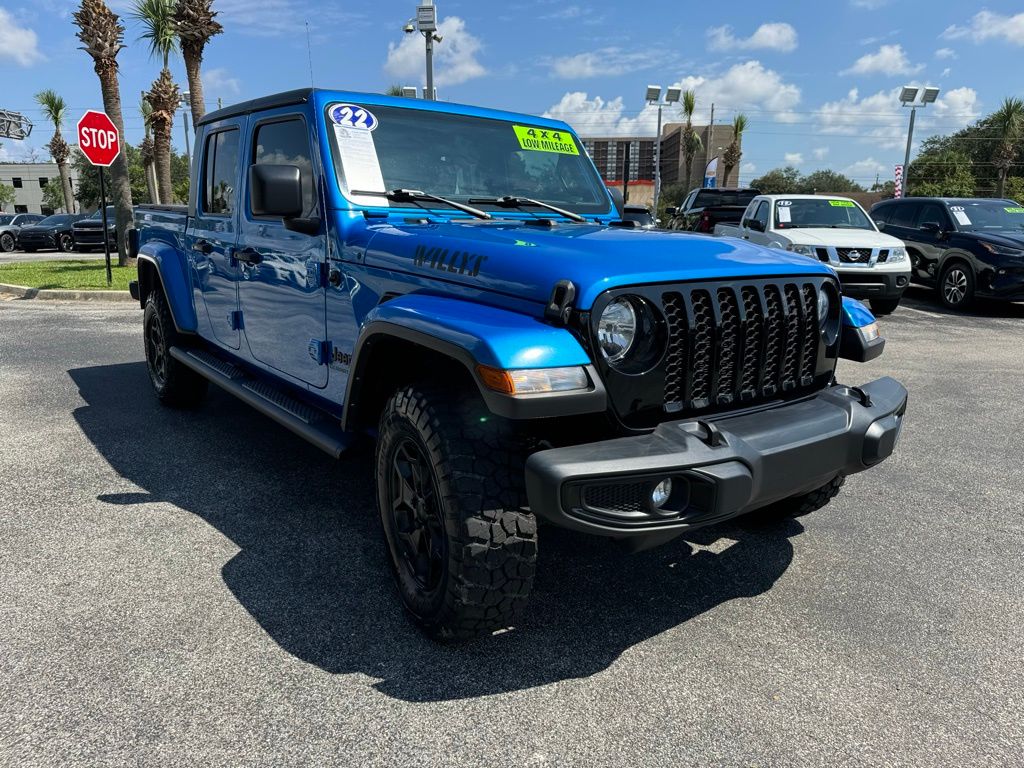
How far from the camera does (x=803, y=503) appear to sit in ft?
10.8

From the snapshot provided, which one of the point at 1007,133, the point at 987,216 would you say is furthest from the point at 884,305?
the point at 1007,133

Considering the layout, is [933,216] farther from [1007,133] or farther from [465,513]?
[1007,133]

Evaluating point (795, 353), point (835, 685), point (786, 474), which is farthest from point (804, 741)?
point (795, 353)

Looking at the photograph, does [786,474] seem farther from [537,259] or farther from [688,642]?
[537,259]

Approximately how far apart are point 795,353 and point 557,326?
3.45ft

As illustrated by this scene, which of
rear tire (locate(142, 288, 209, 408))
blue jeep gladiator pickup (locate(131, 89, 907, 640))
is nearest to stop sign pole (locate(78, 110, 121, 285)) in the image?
rear tire (locate(142, 288, 209, 408))

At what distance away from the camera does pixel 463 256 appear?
2627 millimetres

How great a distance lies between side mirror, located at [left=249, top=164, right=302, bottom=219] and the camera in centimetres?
293

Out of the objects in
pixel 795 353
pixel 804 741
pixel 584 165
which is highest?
pixel 584 165

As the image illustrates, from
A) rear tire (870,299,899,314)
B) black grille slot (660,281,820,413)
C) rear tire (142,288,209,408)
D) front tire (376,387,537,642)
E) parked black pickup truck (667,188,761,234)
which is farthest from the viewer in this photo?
parked black pickup truck (667,188,761,234)

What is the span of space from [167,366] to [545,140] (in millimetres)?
3119

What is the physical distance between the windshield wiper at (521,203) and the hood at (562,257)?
428 millimetres

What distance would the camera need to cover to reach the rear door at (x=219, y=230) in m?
4.19

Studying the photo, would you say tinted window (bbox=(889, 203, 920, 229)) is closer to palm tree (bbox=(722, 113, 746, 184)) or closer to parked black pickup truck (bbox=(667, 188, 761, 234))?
parked black pickup truck (bbox=(667, 188, 761, 234))
